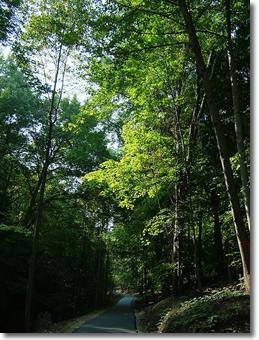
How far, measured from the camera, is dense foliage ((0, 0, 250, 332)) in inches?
166

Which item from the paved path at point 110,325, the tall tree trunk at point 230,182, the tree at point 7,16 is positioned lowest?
the paved path at point 110,325

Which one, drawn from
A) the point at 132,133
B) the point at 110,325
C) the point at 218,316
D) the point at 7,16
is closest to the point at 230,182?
the point at 218,316

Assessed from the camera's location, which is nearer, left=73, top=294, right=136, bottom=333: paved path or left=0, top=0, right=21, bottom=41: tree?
left=73, top=294, right=136, bottom=333: paved path

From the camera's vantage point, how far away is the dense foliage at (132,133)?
4.21 meters


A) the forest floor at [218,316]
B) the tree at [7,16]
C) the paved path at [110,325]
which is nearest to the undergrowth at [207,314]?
the forest floor at [218,316]

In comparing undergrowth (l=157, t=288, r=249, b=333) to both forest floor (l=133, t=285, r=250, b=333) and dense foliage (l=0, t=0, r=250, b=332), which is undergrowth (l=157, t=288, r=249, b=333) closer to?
forest floor (l=133, t=285, r=250, b=333)

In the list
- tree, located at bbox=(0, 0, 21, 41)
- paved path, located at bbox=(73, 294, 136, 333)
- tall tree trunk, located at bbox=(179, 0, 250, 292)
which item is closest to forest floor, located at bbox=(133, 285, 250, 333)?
tall tree trunk, located at bbox=(179, 0, 250, 292)

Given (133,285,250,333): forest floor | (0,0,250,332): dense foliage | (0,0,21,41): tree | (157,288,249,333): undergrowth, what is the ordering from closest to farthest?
1. (133,285,250,333): forest floor
2. (157,288,249,333): undergrowth
3. (0,0,250,332): dense foliage
4. (0,0,21,41): tree

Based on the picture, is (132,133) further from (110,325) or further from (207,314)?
(110,325)

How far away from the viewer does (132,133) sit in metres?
6.67

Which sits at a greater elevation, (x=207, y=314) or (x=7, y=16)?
(x=7, y=16)

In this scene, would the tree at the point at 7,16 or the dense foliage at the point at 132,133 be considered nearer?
the dense foliage at the point at 132,133

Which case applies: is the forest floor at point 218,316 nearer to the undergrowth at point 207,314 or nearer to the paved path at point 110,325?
the undergrowth at point 207,314

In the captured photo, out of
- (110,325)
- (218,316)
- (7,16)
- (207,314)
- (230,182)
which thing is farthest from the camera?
(110,325)
